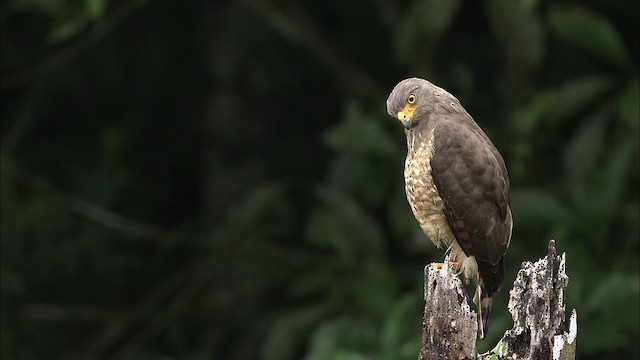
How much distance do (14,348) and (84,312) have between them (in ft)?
1.35

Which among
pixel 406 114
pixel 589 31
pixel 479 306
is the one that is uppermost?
pixel 589 31

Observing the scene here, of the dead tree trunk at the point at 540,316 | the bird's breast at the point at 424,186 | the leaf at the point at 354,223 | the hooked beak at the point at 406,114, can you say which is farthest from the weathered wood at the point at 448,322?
the leaf at the point at 354,223

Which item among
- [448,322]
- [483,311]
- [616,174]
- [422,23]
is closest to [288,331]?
[422,23]

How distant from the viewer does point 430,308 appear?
11.4 feet

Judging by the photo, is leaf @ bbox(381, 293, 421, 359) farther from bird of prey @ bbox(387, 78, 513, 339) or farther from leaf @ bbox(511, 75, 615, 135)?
bird of prey @ bbox(387, 78, 513, 339)

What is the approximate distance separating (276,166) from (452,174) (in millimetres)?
3021

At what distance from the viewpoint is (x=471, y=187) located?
13.2 ft

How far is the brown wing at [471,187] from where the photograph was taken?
3.99m

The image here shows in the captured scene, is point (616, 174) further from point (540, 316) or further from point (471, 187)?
point (540, 316)

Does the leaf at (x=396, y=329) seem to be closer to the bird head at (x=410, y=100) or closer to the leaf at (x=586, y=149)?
the leaf at (x=586, y=149)

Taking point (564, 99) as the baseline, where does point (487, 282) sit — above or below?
below

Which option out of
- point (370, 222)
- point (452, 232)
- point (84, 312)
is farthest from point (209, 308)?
point (452, 232)

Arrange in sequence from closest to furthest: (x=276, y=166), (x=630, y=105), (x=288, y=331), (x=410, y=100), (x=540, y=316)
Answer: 1. (x=540, y=316)
2. (x=410, y=100)
3. (x=630, y=105)
4. (x=288, y=331)
5. (x=276, y=166)

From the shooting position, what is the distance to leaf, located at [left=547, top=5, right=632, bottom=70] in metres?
5.33
